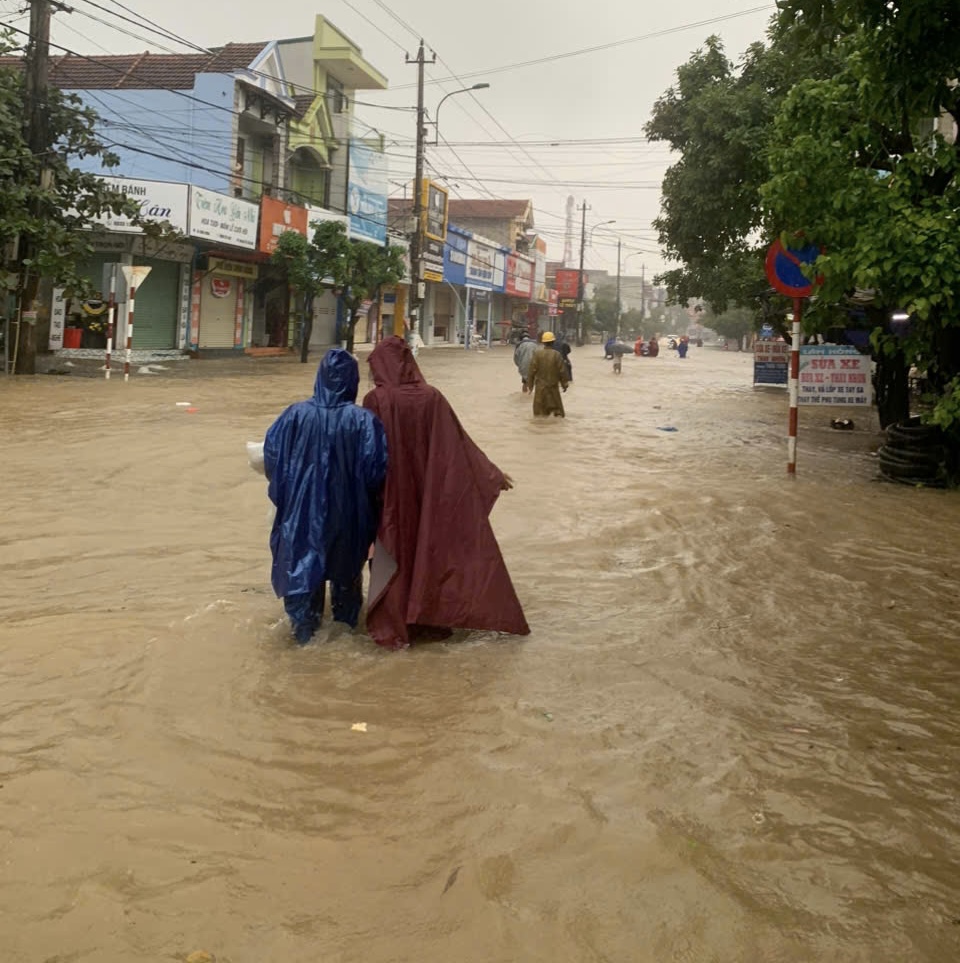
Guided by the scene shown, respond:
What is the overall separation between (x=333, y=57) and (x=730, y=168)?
22147 millimetres

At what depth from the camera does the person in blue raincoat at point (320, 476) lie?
4.59 meters

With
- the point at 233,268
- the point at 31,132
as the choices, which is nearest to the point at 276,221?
the point at 233,268

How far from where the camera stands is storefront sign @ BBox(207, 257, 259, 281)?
2827cm

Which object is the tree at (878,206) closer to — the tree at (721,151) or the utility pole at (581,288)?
the tree at (721,151)

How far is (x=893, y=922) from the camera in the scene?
2660 mm

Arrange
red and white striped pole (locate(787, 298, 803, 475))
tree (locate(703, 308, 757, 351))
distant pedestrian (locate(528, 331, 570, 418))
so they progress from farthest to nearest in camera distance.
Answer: tree (locate(703, 308, 757, 351)), distant pedestrian (locate(528, 331, 570, 418)), red and white striped pole (locate(787, 298, 803, 475))

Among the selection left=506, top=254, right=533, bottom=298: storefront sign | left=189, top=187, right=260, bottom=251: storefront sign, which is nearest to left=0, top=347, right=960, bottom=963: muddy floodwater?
left=189, top=187, right=260, bottom=251: storefront sign

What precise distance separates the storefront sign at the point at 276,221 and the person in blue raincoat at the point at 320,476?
81.3 ft

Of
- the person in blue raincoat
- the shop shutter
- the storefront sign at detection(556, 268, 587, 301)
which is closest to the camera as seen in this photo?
the person in blue raincoat

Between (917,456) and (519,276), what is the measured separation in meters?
54.2

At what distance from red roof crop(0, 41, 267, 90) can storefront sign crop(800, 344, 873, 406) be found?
19.5 metres

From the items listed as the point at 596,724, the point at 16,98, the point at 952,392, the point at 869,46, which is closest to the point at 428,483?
the point at 596,724

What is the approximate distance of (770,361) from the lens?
1047 inches

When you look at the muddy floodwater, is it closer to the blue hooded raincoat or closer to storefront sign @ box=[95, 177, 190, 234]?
the blue hooded raincoat
